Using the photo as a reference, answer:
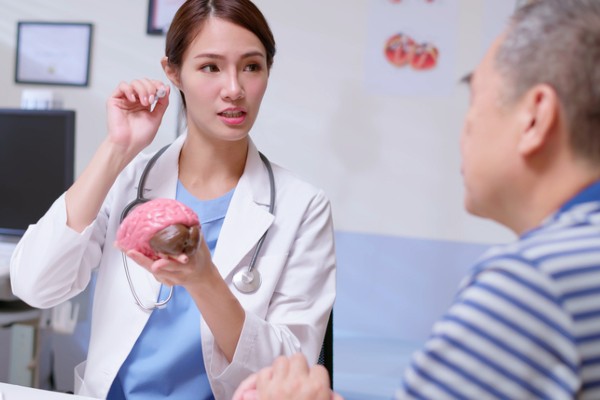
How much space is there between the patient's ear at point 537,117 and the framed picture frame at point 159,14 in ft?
7.81

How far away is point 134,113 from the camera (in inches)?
57.0

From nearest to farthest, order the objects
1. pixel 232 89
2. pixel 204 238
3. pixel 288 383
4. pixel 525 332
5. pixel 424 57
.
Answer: pixel 525 332, pixel 288 383, pixel 204 238, pixel 232 89, pixel 424 57

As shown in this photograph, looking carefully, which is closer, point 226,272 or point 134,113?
point 226,272

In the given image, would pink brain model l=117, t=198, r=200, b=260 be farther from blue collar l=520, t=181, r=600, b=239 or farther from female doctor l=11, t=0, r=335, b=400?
blue collar l=520, t=181, r=600, b=239

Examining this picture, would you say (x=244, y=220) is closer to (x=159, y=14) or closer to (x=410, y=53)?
(x=410, y=53)

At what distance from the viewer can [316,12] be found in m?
2.71

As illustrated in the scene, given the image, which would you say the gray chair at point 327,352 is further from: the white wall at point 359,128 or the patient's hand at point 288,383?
the white wall at point 359,128

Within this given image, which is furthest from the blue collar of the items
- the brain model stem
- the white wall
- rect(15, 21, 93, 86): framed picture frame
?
rect(15, 21, 93, 86): framed picture frame

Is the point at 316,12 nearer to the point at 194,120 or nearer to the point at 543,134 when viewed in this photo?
the point at 194,120

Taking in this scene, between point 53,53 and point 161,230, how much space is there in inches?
86.6

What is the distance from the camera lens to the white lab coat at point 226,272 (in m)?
1.29

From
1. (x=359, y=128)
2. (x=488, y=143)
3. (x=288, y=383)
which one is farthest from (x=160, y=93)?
(x=359, y=128)

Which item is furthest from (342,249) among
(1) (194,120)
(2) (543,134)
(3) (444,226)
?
(2) (543,134)

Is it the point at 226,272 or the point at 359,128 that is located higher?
the point at 359,128
